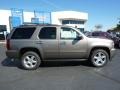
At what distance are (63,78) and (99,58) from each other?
268 cm

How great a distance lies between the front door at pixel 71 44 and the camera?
915 cm

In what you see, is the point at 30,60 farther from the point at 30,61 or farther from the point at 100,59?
the point at 100,59

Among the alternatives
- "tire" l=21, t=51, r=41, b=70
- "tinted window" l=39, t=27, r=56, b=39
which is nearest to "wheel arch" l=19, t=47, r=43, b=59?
"tire" l=21, t=51, r=41, b=70

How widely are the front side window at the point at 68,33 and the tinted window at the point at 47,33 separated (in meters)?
0.38

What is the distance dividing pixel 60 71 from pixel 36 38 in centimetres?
175

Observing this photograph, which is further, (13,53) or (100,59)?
(100,59)

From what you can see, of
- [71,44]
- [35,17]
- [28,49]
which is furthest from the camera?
[35,17]

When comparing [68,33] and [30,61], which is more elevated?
[68,33]

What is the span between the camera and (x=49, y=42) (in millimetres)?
9156

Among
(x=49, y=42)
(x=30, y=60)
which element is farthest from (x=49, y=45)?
(x=30, y=60)

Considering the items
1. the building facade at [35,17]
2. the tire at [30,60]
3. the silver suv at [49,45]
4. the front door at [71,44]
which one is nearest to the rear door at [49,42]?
the silver suv at [49,45]

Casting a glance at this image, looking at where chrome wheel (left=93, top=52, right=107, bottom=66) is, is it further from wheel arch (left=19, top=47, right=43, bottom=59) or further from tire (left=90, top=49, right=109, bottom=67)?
wheel arch (left=19, top=47, right=43, bottom=59)

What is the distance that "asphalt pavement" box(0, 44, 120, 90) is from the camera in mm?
6509

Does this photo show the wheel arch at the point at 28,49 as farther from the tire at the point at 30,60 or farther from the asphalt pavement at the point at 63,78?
the asphalt pavement at the point at 63,78
